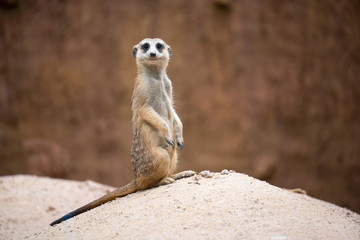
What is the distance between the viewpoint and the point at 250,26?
28.1 feet

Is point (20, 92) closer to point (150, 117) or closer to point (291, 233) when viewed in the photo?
point (150, 117)

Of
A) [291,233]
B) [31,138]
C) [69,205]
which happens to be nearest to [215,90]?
[31,138]

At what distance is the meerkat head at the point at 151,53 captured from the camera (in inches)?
163

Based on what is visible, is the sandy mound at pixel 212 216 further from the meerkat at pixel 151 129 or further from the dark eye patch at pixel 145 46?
the dark eye patch at pixel 145 46

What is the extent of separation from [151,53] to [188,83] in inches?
172

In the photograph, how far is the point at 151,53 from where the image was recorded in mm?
4105

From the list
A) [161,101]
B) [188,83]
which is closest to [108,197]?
[161,101]

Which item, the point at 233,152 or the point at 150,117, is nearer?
the point at 150,117

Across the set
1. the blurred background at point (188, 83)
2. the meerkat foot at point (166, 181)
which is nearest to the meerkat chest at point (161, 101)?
the meerkat foot at point (166, 181)

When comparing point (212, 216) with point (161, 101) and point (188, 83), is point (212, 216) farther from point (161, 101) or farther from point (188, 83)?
point (188, 83)

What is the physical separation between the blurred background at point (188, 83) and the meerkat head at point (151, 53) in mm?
4127

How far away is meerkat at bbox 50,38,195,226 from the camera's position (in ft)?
13.1

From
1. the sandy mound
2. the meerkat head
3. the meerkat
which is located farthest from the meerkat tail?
the meerkat head

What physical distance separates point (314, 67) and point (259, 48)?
1100 mm
